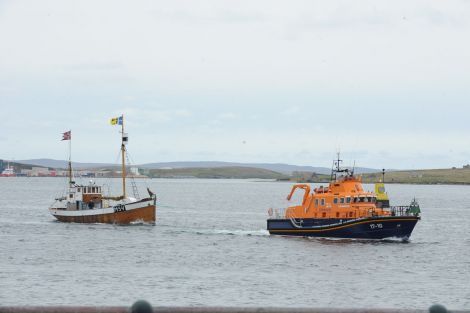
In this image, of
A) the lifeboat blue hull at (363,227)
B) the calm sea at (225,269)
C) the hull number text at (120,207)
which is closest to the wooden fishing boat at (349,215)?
the lifeboat blue hull at (363,227)

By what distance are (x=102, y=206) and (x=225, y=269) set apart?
132ft

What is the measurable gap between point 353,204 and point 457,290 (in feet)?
70.5

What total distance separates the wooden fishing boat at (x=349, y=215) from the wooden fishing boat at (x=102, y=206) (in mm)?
21388

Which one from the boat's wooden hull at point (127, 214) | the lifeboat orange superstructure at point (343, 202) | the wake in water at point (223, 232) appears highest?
the lifeboat orange superstructure at point (343, 202)

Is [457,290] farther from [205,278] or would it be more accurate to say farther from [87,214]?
[87,214]

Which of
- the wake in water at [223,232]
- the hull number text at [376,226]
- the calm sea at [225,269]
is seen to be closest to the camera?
the calm sea at [225,269]

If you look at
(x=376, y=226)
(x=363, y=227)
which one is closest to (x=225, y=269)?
(x=363, y=227)

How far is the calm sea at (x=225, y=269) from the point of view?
118 feet

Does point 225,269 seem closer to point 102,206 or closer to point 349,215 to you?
point 349,215

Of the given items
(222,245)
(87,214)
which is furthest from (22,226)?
(222,245)

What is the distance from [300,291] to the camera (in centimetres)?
3791

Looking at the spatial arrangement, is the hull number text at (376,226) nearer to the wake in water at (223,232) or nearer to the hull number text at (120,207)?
the wake in water at (223,232)

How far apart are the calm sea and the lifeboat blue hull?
727mm

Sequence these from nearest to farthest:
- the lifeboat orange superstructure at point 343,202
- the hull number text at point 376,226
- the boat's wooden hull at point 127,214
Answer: the hull number text at point 376,226, the lifeboat orange superstructure at point 343,202, the boat's wooden hull at point 127,214
